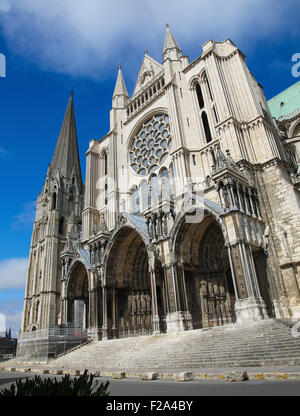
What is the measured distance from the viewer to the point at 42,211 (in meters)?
39.8

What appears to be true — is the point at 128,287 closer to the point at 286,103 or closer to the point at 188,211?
the point at 188,211

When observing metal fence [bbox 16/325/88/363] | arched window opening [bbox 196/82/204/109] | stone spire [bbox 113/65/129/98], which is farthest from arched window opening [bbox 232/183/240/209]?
stone spire [bbox 113/65/129/98]

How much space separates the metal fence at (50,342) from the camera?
17.6 metres

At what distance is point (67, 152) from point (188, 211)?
34515 mm

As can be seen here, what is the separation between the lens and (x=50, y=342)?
696 inches

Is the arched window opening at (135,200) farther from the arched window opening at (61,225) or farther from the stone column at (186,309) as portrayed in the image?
the arched window opening at (61,225)

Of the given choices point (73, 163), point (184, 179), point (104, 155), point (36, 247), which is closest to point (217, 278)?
point (184, 179)

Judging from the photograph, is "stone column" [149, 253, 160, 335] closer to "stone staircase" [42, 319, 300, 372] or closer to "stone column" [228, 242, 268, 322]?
"stone staircase" [42, 319, 300, 372]

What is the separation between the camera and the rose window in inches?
926

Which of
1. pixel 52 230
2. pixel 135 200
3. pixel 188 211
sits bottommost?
pixel 188 211

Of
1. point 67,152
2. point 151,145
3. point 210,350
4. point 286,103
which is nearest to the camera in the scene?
point 210,350

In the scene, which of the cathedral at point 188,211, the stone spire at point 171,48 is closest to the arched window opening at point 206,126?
the cathedral at point 188,211

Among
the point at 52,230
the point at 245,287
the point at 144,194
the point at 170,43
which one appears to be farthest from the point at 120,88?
the point at 245,287

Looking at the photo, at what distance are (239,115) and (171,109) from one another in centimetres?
573
